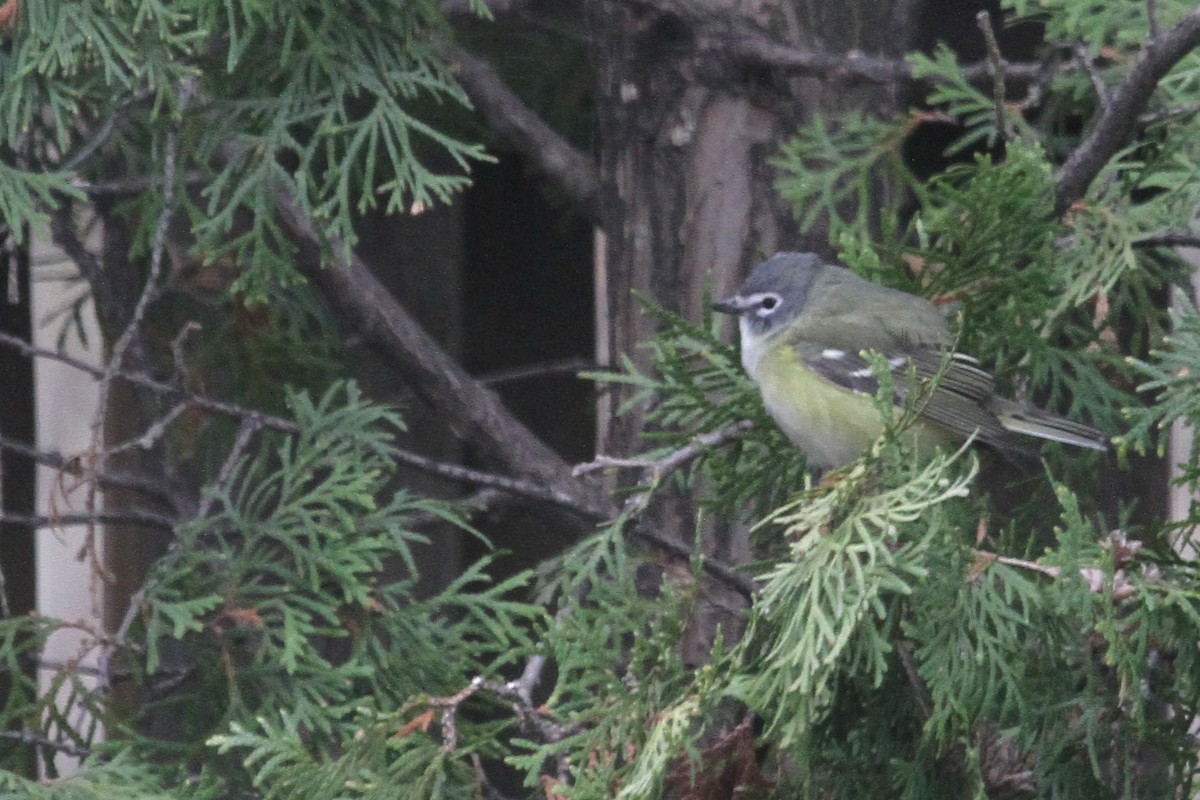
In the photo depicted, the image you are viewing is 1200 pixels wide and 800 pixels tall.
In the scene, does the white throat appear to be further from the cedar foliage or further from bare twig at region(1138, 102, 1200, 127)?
bare twig at region(1138, 102, 1200, 127)

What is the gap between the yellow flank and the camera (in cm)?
256

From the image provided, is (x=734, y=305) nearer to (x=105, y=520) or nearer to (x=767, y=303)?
(x=767, y=303)

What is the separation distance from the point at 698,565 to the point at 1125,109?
1.01 m

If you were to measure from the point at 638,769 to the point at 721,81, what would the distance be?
155 centimetres

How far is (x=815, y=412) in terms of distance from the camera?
2648 mm

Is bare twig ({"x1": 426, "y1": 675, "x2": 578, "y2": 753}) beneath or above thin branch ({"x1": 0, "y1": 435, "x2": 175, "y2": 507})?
beneath

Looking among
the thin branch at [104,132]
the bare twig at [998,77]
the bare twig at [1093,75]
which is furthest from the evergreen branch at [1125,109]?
the thin branch at [104,132]

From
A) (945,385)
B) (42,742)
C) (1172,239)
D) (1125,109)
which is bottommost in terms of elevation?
(42,742)

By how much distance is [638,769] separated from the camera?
1791 millimetres

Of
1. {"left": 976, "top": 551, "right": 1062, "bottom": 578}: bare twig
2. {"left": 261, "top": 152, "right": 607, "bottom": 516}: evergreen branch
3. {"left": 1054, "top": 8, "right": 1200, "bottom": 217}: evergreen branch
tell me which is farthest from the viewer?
{"left": 261, "top": 152, "right": 607, "bottom": 516}: evergreen branch

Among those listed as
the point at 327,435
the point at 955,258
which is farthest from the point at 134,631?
the point at 955,258

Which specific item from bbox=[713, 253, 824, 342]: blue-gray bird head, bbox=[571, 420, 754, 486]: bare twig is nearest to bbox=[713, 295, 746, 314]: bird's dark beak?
bbox=[713, 253, 824, 342]: blue-gray bird head

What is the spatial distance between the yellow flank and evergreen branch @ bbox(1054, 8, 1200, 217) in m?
0.44

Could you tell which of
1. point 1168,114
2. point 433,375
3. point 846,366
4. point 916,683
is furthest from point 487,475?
point 1168,114
